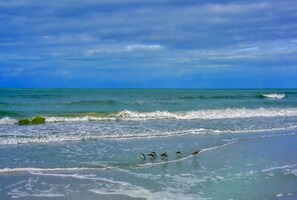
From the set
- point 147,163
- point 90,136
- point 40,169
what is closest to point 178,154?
point 147,163

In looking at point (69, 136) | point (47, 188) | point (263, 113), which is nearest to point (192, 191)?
point (47, 188)

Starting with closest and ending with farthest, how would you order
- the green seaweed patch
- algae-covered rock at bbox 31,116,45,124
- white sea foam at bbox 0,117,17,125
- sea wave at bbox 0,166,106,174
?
sea wave at bbox 0,166,106,174 → the green seaweed patch → algae-covered rock at bbox 31,116,45,124 → white sea foam at bbox 0,117,17,125

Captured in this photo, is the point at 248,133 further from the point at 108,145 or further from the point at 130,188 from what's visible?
the point at 130,188

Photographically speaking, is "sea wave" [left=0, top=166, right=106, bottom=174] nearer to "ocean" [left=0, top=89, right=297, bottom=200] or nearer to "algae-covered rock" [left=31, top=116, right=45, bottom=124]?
"ocean" [left=0, top=89, right=297, bottom=200]

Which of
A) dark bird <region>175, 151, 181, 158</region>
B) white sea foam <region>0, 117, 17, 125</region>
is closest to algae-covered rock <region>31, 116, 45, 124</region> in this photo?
white sea foam <region>0, 117, 17, 125</region>

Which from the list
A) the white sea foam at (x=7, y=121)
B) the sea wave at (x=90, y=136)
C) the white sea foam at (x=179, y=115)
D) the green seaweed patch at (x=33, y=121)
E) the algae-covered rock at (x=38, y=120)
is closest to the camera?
the sea wave at (x=90, y=136)

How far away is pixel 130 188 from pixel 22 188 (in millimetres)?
2564

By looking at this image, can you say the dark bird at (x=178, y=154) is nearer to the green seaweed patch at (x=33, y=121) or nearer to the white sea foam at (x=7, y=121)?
the green seaweed patch at (x=33, y=121)

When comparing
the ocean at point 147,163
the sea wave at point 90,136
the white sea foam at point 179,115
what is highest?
the white sea foam at point 179,115

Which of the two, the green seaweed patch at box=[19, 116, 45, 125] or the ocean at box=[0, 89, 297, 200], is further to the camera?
the green seaweed patch at box=[19, 116, 45, 125]

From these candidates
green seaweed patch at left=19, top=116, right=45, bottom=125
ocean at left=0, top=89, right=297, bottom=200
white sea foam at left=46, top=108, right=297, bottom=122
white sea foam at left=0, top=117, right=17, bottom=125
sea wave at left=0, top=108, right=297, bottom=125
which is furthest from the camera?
white sea foam at left=46, top=108, right=297, bottom=122

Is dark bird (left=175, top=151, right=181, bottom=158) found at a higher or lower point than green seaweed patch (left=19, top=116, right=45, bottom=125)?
lower

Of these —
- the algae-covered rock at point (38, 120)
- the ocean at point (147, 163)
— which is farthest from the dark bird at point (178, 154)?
the algae-covered rock at point (38, 120)

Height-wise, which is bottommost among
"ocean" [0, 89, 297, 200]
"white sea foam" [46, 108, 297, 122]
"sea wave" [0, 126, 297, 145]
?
"ocean" [0, 89, 297, 200]
